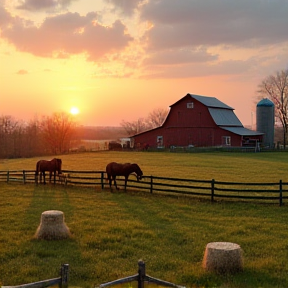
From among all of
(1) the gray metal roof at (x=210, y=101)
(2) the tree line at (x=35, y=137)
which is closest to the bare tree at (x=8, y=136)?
(2) the tree line at (x=35, y=137)

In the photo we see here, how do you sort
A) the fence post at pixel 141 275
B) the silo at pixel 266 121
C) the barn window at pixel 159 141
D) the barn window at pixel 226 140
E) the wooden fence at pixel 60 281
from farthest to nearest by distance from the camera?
the silo at pixel 266 121, the barn window at pixel 159 141, the barn window at pixel 226 140, the fence post at pixel 141 275, the wooden fence at pixel 60 281

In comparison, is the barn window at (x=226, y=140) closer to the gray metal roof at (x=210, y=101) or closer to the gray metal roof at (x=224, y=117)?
the gray metal roof at (x=224, y=117)

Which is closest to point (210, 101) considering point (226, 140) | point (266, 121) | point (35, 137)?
point (226, 140)

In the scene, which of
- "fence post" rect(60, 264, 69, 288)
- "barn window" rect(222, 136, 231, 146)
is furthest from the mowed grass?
"barn window" rect(222, 136, 231, 146)

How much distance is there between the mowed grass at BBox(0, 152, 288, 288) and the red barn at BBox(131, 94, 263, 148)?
39470 mm

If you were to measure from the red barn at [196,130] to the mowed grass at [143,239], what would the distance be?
39470 millimetres

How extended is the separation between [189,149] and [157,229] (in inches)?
1609

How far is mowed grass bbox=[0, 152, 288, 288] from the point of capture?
311 inches

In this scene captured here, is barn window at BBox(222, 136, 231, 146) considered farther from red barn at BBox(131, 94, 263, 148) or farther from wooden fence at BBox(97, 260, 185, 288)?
wooden fence at BBox(97, 260, 185, 288)

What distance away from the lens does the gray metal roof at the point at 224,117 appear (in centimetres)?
5775

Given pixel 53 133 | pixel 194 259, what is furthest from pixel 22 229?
pixel 53 133

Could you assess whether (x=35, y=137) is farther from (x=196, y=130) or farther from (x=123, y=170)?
(x=123, y=170)

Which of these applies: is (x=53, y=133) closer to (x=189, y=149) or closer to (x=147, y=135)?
(x=147, y=135)

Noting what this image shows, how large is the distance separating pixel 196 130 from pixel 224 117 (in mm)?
5724
